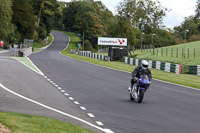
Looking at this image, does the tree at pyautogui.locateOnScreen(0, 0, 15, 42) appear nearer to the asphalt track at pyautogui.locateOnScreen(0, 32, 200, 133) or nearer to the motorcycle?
the asphalt track at pyautogui.locateOnScreen(0, 32, 200, 133)

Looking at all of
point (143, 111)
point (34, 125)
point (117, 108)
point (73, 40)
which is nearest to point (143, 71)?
point (117, 108)

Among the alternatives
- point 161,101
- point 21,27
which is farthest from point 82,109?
point 21,27

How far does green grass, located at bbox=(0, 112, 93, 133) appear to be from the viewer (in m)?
8.51

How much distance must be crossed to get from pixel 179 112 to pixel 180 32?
158 meters

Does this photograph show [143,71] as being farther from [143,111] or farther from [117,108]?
[143,111]

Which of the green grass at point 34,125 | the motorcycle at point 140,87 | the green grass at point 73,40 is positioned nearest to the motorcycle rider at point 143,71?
the motorcycle at point 140,87

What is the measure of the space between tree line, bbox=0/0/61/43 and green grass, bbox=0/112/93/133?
81637mm

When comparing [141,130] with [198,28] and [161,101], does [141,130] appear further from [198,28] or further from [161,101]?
[198,28]

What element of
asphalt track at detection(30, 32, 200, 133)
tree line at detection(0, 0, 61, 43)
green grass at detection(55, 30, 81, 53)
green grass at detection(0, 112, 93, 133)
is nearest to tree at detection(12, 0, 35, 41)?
tree line at detection(0, 0, 61, 43)

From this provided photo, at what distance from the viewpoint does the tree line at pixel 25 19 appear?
93.3m

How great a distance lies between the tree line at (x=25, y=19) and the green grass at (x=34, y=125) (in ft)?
268

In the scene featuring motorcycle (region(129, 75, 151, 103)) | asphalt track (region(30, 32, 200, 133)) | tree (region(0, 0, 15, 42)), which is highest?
tree (region(0, 0, 15, 42))

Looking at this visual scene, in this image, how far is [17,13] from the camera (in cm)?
11244

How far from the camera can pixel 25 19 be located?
112125mm
